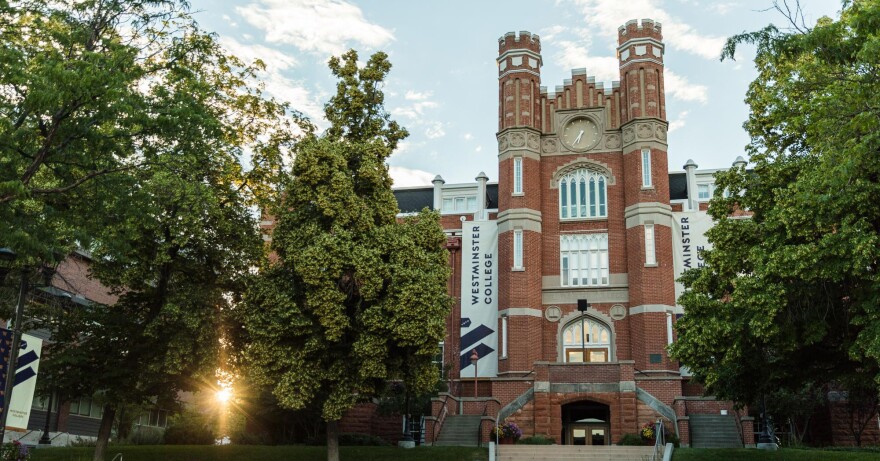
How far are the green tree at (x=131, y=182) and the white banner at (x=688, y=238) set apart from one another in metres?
19.0

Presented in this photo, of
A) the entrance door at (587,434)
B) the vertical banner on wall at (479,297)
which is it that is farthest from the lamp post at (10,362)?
the entrance door at (587,434)

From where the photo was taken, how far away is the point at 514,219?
38.2m

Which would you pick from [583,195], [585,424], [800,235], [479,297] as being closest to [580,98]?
[583,195]

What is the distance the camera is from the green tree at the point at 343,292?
2280cm

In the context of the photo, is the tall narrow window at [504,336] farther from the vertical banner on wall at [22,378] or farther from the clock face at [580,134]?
the vertical banner on wall at [22,378]

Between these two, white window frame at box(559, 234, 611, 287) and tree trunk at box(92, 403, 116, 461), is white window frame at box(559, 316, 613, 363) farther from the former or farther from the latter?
tree trunk at box(92, 403, 116, 461)

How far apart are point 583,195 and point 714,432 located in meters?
13.4

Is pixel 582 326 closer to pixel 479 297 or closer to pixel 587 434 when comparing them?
pixel 587 434

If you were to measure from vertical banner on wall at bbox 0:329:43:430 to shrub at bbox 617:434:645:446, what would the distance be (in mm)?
22021

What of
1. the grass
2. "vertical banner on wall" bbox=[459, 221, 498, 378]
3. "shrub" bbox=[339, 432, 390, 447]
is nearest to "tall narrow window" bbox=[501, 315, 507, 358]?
"vertical banner on wall" bbox=[459, 221, 498, 378]

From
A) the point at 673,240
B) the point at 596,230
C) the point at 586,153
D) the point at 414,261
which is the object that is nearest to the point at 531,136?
the point at 586,153

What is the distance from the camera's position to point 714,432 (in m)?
31.2

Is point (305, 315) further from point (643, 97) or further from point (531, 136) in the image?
point (643, 97)

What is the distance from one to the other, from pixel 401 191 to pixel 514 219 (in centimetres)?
911
